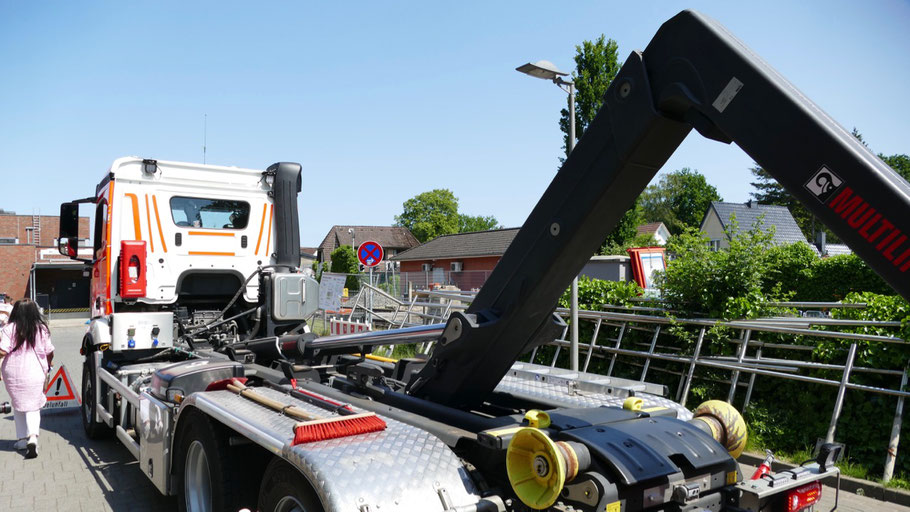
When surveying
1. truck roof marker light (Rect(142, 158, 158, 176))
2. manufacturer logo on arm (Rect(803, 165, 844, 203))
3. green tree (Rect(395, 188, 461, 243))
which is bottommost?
manufacturer logo on arm (Rect(803, 165, 844, 203))

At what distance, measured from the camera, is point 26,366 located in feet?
24.4

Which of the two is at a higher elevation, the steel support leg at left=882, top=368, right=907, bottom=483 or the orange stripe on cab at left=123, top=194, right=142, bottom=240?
the orange stripe on cab at left=123, top=194, right=142, bottom=240

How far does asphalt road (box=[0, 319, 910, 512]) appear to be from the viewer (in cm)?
557

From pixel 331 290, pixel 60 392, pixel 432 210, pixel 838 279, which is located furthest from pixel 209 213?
pixel 432 210

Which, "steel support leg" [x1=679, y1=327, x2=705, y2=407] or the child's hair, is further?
"steel support leg" [x1=679, y1=327, x2=705, y2=407]

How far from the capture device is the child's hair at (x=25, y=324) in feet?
24.7

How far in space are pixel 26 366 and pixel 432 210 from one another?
92591mm

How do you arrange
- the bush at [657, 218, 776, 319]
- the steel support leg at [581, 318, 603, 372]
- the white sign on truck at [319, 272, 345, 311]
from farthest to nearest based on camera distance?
the white sign on truck at [319, 272, 345, 311] < the steel support leg at [581, 318, 603, 372] < the bush at [657, 218, 776, 319]

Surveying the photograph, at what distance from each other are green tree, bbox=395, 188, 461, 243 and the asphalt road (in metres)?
89.1

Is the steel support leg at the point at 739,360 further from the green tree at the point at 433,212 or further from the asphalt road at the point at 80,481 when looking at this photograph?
the green tree at the point at 433,212

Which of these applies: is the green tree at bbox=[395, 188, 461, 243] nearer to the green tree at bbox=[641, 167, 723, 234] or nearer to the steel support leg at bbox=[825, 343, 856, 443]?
the green tree at bbox=[641, 167, 723, 234]

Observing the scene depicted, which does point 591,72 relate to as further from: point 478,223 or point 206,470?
point 478,223

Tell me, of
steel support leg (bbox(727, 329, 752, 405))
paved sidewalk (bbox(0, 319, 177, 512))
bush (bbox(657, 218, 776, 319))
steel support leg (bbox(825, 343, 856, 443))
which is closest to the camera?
paved sidewalk (bbox(0, 319, 177, 512))

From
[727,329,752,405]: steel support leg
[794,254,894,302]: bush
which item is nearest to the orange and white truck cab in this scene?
[727,329,752,405]: steel support leg
